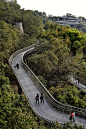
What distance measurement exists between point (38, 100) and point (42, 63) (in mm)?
9153

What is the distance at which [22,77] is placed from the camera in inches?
723

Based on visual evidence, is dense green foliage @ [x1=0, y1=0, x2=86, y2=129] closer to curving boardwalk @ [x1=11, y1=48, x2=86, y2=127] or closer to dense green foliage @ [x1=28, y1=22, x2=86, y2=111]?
dense green foliage @ [x1=28, y1=22, x2=86, y2=111]

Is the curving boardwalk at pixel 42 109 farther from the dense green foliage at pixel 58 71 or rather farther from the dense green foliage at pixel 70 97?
the dense green foliage at pixel 58 71

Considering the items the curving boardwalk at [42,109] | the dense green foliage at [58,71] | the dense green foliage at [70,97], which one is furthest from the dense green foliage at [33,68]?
the dense green foliage at [70,97]

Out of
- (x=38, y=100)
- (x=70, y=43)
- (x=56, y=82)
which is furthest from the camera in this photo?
(x=70, y=43)

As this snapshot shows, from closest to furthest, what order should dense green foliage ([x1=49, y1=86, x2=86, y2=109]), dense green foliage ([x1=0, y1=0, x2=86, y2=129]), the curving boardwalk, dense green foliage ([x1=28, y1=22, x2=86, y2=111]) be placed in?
dense green foliage ([x1=0, y1=0, x2=86, y2=129]), the curving boardwalk, dense green foliage ([x1=49, y1=86, x2=86, y2=109]), dense green foliage ([x1=28, y1=22, x2=86, y2=111])

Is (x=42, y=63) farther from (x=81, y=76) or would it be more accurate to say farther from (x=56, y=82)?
(x=81, y=76)

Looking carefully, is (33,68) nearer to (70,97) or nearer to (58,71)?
(58,71)

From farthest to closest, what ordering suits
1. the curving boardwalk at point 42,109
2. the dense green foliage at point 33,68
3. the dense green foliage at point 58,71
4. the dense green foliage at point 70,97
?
the dense green foliage at point 58,71 → the dense green foliage at point 70,97 → the curving boardwalk at point 42,109 → the dense green foliage at point 33,68

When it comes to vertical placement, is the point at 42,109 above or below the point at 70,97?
below

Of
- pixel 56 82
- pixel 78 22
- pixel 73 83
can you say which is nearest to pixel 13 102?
pixel 56 82


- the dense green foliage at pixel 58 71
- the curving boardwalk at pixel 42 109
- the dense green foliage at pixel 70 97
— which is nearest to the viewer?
the curving boardwalk at pixel 42 109

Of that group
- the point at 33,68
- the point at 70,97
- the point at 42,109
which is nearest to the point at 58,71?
the point at 33,68

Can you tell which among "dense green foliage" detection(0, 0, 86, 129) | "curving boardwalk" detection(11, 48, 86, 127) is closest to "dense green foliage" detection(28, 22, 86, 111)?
"dense green foliage" detection(0, 0, 86, 129)
